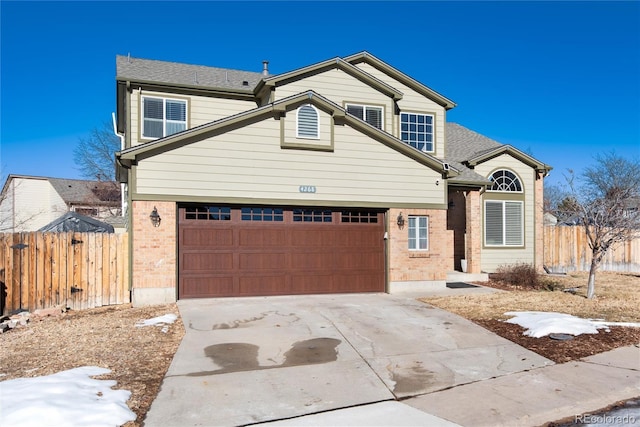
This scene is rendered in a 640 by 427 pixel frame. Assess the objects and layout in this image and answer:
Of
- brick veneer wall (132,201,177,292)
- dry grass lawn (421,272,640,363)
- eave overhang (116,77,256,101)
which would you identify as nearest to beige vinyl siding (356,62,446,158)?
eave overhang (116,77,256,101)

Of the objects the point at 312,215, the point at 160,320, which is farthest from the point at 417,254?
the point at 160,320

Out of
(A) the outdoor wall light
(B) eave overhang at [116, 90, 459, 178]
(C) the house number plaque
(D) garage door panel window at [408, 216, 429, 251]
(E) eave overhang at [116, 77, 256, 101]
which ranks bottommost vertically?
(D) garage door panel window at [408, 216, 429, 251]

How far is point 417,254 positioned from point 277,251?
4369mm

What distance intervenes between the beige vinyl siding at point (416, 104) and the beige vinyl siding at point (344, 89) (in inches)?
39.2

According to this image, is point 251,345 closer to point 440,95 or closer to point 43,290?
point 43,290

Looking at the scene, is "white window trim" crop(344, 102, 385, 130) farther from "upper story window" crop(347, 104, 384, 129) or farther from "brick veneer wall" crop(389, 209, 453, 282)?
"brick veneer wall" crop(389, 209, 453, 282)

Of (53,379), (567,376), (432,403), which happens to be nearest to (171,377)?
(53,379)

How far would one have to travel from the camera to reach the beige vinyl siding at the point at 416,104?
16891 mm

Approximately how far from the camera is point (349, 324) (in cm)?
923

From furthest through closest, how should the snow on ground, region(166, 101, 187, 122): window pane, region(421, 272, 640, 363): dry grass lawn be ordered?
region(166, 101, 187, 122): window pane, the snow on ground, region(421, 272, 640, 363): dry grass lawn

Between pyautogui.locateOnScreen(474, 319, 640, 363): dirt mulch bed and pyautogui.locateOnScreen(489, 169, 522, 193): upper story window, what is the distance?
1018 cm

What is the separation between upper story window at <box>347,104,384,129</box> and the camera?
1581 centimetres

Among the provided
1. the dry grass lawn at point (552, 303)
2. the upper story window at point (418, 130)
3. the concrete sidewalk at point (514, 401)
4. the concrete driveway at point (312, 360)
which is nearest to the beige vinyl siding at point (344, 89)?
the upper story window at point (418, 130)

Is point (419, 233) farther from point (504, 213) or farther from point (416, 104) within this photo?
point (504, 213)
